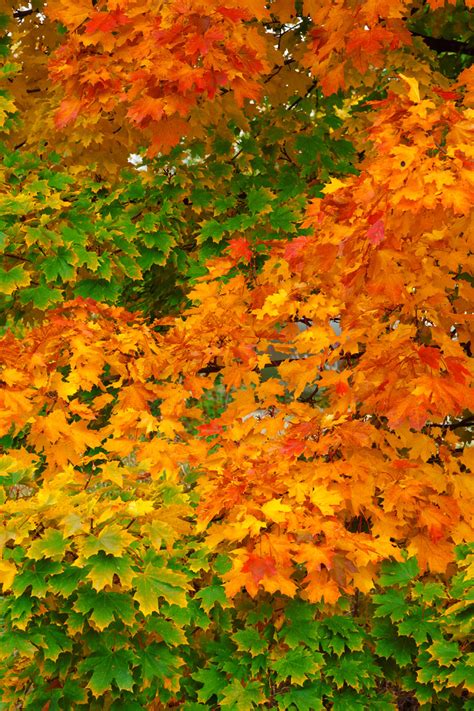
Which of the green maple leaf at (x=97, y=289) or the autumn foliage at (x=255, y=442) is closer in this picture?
the autumn foliage at (x=255, y=442)

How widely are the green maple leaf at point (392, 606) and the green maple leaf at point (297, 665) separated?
0.38 meters

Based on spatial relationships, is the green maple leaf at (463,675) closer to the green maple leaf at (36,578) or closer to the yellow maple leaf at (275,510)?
the yellow maple leaf at (275,510)

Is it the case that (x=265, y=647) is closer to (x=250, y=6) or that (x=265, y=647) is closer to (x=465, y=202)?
(x=465, y=202)

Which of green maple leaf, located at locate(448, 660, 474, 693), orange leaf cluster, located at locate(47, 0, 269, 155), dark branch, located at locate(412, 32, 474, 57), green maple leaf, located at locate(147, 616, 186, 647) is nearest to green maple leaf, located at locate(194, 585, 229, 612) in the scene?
green maple leaf, located at locate(147, 616, 186, 647)

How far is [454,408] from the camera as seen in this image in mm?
3953

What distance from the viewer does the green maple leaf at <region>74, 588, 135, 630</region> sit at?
10.9 ft

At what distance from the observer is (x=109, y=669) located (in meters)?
3.44

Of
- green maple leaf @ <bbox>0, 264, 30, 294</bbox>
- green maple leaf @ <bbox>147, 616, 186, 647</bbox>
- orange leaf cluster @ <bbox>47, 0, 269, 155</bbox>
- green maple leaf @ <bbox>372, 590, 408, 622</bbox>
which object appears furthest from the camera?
green maple leaf @ <bbox>0, 264, 30, 294</bbox>

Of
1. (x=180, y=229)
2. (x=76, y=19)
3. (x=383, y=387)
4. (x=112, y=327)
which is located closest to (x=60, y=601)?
(x=383, y=387)

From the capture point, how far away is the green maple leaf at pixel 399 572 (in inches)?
160

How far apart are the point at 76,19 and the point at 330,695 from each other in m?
4.21

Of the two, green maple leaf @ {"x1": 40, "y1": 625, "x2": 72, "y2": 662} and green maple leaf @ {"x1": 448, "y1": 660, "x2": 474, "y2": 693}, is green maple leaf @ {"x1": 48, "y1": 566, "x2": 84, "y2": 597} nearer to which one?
green maple leaf @ {"x1": 40, "y1": 625, "x2": 72, "y2": 662}

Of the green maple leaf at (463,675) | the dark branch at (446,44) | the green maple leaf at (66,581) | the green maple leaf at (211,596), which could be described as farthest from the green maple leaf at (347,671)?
the dark branch at (446,44)

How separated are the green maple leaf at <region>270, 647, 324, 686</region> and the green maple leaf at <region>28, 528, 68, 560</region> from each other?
47.3 inches
